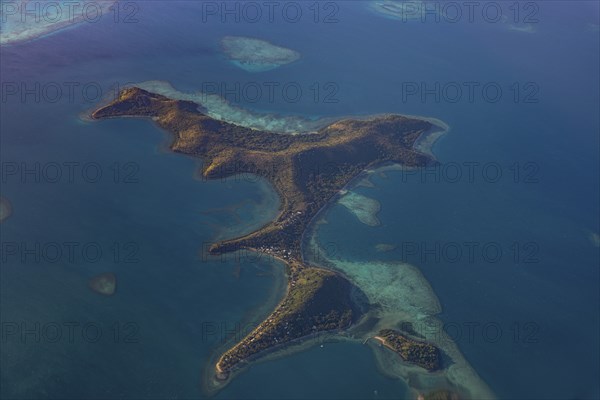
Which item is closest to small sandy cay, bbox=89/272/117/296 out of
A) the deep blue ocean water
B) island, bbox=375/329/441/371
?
the deep blue ocean water

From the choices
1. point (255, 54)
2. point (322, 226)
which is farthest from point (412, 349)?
point (255, 54)

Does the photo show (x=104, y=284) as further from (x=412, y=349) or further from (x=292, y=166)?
(x=412, y=349)

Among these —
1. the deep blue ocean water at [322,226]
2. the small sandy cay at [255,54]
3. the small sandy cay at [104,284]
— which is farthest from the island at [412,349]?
the small sandy cay at [255,54]

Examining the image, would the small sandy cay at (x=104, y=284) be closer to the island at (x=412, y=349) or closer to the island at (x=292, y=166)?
the island at (x=292, y=166)

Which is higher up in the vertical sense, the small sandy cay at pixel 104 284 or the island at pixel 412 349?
the small sandy cay at pixel 104 284

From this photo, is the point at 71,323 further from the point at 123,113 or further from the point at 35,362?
the point at 123,113

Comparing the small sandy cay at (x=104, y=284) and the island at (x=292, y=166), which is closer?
the island at (x=292, y=166)
